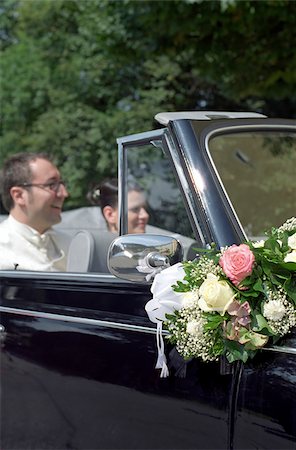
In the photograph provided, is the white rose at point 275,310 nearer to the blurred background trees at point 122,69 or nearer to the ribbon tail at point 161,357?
the ribbon tail at point 161,357

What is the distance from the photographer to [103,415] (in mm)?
2697

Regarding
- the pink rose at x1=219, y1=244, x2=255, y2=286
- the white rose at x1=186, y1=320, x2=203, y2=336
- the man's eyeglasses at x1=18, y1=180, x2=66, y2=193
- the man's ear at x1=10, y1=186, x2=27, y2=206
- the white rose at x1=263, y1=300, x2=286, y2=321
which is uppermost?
the man's eyeglasses at x1=18, y1=180, x2=66, y2=193

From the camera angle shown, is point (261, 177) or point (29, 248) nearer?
point (29, 248)

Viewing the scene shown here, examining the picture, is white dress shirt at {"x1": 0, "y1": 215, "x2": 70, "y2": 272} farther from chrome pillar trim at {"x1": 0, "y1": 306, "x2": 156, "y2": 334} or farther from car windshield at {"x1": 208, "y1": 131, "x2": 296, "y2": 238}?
car windshield at {"x1": 208, "y1": 131, "x2": 296, "y2": 238}

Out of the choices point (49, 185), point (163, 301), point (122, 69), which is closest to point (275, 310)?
point (163, 301)

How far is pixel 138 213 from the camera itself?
3744mm

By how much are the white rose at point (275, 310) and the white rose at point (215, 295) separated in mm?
112

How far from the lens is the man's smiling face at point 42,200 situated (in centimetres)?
423

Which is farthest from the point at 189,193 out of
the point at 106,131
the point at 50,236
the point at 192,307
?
the point at 106,131

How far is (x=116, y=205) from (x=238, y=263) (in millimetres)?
1455

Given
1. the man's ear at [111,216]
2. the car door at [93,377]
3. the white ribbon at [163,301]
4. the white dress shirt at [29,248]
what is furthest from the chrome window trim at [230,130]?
the white dress shirt at [29,248]

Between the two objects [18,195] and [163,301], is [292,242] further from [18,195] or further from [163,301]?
[18,195]

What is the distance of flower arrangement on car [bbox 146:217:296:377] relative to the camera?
85.8 inches

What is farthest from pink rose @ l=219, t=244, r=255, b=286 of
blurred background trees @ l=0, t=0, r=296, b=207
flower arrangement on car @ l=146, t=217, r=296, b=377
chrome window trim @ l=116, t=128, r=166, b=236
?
blurred background trees @ l=0, t=0, r=296, b=207
